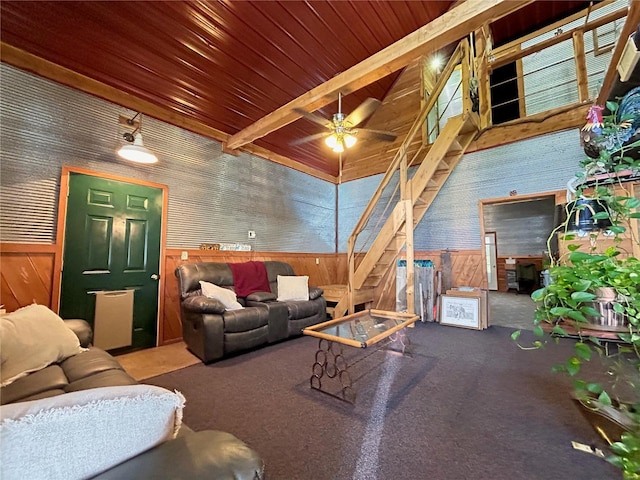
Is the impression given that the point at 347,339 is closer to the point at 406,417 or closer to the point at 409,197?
the point at 406,417

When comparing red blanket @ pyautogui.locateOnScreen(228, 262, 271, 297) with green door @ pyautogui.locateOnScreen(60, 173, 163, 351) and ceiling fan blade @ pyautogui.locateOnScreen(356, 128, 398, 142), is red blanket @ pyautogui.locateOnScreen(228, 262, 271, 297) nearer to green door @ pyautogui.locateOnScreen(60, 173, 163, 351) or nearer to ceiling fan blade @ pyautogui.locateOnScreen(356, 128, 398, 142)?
green door @ pyautogui.locateOnScreen(60, 173, 163, 351)

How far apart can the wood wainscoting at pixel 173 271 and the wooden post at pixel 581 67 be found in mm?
2784

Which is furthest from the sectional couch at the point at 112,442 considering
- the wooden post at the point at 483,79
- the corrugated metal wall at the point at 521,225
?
the corrugated metal wall at the point at 521,225

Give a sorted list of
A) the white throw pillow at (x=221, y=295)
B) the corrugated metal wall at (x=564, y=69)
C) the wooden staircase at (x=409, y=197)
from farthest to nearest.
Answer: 1. the corrugated metal wall at (x=564, y=69)
2. the wooden staircase at (x=409, y=197)
3. the white throw pillow at (x=221, y=295)

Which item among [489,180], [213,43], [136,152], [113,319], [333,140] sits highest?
[213,43]

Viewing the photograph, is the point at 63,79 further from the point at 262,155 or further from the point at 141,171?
the point at 262,155

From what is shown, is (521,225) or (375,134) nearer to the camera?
(375,134)

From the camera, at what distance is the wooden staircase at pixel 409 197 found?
4207 mm

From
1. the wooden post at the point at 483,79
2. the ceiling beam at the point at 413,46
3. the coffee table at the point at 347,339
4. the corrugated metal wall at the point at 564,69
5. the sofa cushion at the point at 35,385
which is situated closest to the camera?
the sofa cushion at the point at 35,385

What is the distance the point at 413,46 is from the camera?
242 cm

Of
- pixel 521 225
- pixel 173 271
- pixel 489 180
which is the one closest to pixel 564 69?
pixel 489 180

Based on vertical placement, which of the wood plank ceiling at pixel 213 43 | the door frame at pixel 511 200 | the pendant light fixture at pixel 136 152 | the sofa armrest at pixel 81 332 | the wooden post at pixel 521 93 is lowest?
the sofa armrest at pixel 81 332

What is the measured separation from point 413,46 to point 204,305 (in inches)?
125

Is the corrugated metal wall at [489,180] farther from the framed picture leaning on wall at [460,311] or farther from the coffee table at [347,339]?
the coffee table at [347,339]
